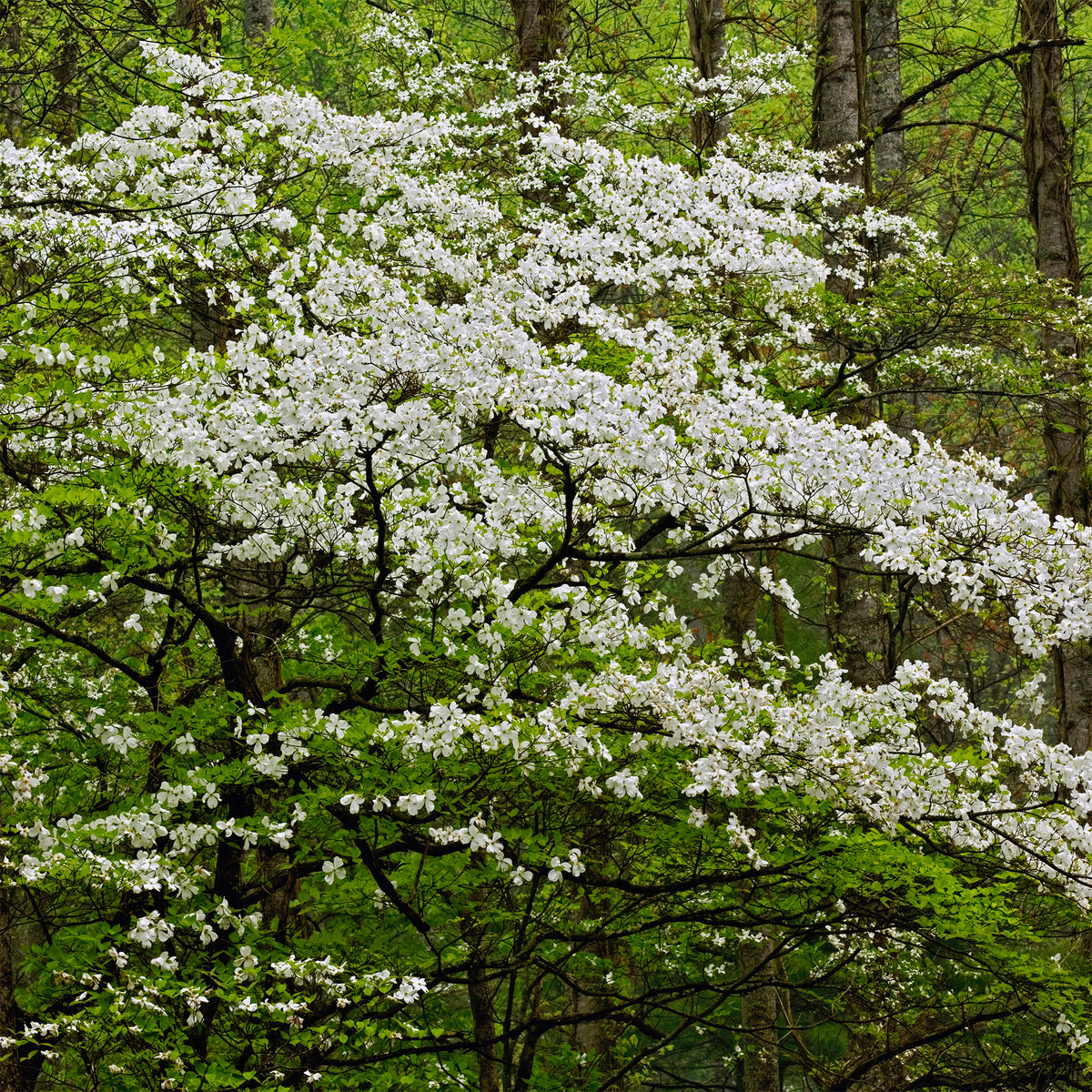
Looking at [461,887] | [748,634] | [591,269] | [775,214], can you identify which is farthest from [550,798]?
[775,214]

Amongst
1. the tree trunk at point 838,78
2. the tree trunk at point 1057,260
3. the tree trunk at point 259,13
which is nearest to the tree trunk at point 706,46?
the tree trunk at point 838,78

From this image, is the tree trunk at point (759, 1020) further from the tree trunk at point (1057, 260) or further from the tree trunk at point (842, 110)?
the tree trunk at point (1057, 260)

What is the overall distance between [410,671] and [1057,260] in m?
8.19

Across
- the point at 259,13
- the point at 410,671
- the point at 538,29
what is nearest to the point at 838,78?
the point at 538,29

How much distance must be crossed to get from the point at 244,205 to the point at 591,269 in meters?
2.50

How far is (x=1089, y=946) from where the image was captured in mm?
10820

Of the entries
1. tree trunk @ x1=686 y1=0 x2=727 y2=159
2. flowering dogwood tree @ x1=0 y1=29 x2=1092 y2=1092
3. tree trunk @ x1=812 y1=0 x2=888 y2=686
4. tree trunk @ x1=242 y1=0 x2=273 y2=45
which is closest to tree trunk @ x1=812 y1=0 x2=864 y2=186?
tree trunk @ x1=812 y1=0 x2=888 y2=686

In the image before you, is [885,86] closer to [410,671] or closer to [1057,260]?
[1057,260]

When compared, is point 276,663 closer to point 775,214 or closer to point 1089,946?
point 775,214

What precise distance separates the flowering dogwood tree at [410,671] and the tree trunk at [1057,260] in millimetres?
3027

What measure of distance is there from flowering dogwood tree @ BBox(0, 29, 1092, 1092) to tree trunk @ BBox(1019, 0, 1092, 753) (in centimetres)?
303

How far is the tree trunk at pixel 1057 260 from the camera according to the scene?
9.99 m

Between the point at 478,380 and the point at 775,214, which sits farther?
the point at 775,214

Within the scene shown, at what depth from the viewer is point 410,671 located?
21.5 feet
